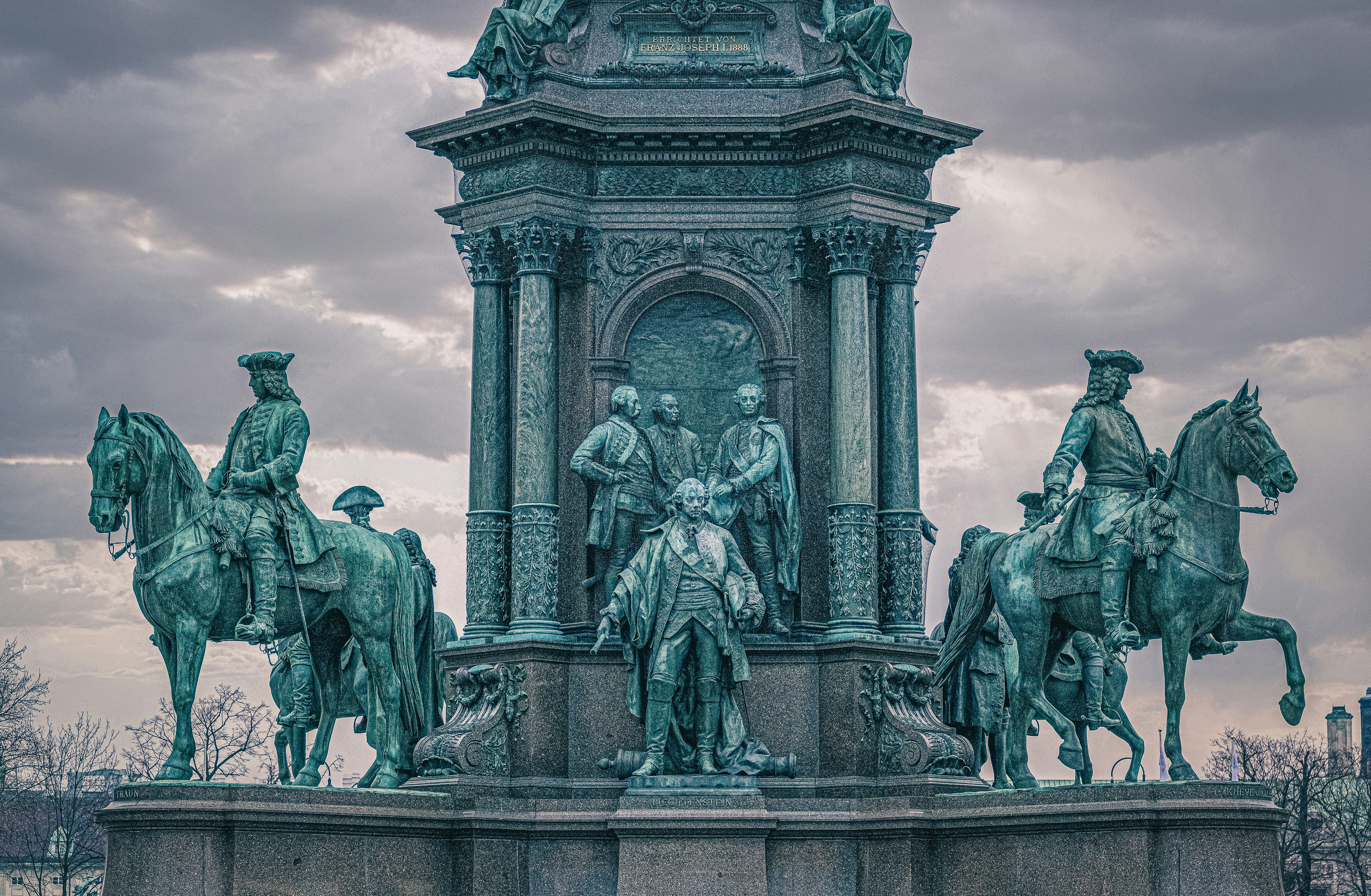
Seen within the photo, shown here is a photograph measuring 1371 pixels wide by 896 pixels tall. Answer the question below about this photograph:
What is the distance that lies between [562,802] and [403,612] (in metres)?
2.68

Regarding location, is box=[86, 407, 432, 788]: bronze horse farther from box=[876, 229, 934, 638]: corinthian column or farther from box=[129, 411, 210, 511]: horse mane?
box=[876, 229, 934, 638]: corinthian column

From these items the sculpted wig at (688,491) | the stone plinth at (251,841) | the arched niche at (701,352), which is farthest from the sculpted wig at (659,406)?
the stone plinth at (251,841)

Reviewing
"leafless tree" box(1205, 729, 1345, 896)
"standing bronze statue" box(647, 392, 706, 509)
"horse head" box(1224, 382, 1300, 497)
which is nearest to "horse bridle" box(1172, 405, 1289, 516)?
"horse head" box(1224, 382, 1300, 497)

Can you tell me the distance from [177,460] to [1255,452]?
1041cm

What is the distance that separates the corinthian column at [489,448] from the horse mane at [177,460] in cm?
386

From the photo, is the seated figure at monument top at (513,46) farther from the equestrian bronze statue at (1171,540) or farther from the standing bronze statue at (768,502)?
the equestrian bronze statue at (1171,540)

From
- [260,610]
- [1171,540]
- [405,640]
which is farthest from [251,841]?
[1171,540]

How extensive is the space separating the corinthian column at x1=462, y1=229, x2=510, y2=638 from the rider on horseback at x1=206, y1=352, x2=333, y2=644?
243 cm

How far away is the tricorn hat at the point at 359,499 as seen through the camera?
28.5 meters

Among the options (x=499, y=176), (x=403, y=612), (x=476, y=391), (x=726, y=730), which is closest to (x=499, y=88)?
(x=499, y=176)

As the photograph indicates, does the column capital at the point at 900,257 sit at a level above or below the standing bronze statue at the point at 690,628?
above

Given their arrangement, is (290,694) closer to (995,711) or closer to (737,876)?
(737,876)

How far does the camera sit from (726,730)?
985 inches

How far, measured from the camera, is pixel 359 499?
28.5 m
